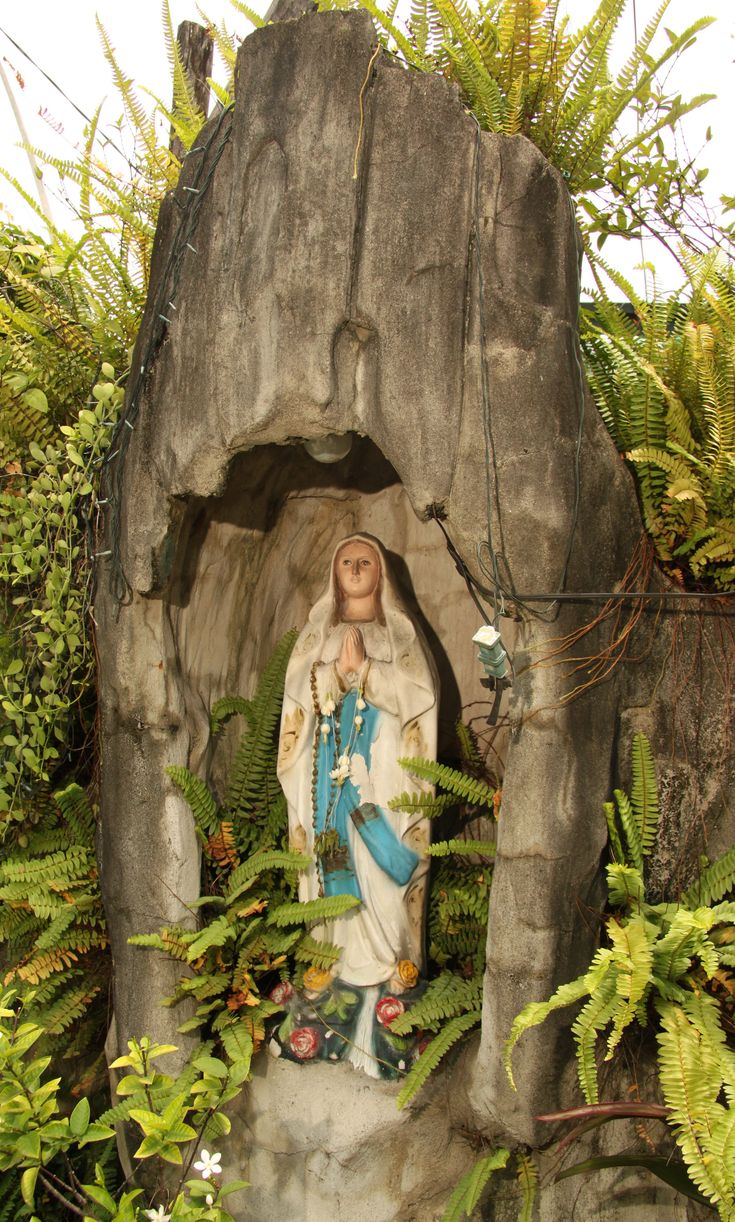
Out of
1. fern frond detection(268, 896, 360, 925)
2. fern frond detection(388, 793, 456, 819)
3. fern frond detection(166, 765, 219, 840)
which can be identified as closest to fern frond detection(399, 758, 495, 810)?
fern frond detection(388, 793, 456, 819)

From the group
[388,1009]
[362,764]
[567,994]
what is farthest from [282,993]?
[567,994]

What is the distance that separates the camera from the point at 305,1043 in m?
4.29

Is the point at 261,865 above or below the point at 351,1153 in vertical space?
above

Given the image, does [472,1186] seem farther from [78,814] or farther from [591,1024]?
[78,814]

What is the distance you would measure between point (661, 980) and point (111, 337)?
11.0ft

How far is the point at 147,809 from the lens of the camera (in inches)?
173

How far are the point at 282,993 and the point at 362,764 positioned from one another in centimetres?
94

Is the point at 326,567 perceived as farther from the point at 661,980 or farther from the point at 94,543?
the point at 661,980

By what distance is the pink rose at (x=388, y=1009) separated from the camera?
427 centimetres

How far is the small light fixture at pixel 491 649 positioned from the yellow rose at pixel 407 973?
1316 mm

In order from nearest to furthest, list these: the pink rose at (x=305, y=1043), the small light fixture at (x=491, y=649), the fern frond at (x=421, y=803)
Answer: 1. the small light fixture at (x=491, y=649)
2. the fern frond at (x=421, y=803)
3. the pink rose at (x=305, y=1043)


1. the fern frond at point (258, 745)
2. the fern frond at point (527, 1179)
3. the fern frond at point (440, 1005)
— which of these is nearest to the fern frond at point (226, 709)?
the fern frond at point (258, 745)

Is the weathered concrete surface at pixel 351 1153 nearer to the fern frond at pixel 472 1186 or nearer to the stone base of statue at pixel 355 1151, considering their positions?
the stone base of statue at pixel 355 1151

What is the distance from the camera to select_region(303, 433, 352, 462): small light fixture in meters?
4.24
